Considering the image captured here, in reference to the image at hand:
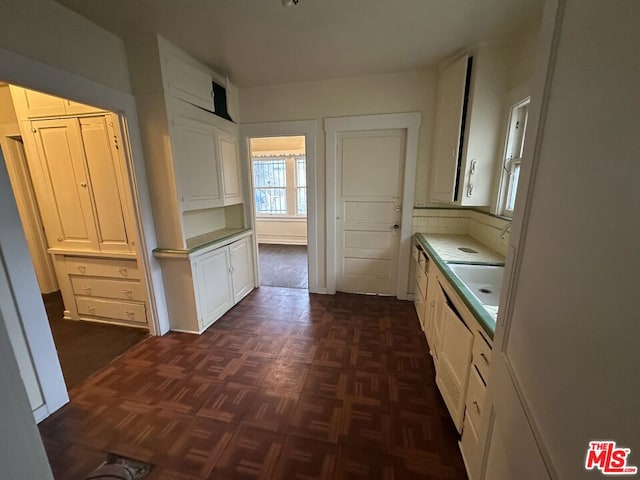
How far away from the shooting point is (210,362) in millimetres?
2166

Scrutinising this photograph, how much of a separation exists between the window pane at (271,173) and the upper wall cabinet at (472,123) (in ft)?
13.7

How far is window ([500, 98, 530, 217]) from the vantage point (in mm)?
2021

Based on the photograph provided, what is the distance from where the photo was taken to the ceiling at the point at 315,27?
1694 mm

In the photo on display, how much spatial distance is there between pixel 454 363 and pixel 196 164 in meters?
2.69

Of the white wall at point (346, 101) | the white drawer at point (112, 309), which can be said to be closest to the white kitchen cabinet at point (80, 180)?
the white drawer at point (112, 309)

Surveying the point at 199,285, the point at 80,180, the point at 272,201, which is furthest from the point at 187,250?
the point at 272,201

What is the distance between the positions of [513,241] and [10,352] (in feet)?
4.00

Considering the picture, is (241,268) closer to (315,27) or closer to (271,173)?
(315,27)

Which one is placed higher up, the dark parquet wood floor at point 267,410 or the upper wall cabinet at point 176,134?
the upper wall cabinet at point 176,134

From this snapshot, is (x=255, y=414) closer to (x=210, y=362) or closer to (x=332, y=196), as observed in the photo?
(x=210, y=362)

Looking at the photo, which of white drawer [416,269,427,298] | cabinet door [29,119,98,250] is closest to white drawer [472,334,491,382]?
white drawer [416,269,427,298]

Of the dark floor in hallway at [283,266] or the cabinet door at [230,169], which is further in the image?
the dark floor in hallway at [283,266]

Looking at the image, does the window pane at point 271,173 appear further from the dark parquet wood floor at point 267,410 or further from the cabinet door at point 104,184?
the dark parquet wood floor at point 267,410

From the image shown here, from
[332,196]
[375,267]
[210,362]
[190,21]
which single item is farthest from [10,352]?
[375,267]
